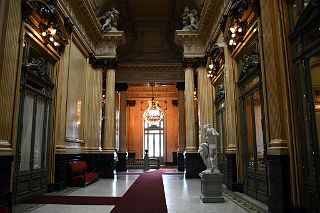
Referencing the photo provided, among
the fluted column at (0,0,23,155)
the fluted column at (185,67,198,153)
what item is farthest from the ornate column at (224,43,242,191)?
the fluted column at (0,0,23,155)

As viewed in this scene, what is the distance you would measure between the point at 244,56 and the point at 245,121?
5.17ft

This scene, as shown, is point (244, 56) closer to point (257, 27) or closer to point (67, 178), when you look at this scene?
point (257, 27)

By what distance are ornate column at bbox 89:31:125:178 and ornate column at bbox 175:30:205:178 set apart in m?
2.70

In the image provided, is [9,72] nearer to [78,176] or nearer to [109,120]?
[78,176]

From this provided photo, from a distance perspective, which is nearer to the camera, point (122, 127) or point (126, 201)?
point (126, 201)

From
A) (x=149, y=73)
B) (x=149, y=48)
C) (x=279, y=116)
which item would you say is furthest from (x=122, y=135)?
(x=279, y=116)

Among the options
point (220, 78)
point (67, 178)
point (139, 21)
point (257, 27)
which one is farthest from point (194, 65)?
point (67, 178)

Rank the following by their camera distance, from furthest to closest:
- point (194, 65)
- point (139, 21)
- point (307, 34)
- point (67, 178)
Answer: point (139, 21), point (194, 65), point (67, 178), point (307, 34)

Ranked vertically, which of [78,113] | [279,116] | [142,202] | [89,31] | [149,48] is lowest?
[142,202]

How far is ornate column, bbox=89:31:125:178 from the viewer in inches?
427

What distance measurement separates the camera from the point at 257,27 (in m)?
5.71

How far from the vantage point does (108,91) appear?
37.7 feet

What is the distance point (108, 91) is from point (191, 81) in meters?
3.42

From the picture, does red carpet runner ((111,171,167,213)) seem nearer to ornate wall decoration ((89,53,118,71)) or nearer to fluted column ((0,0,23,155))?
fluted column ((0,0,23,155))
